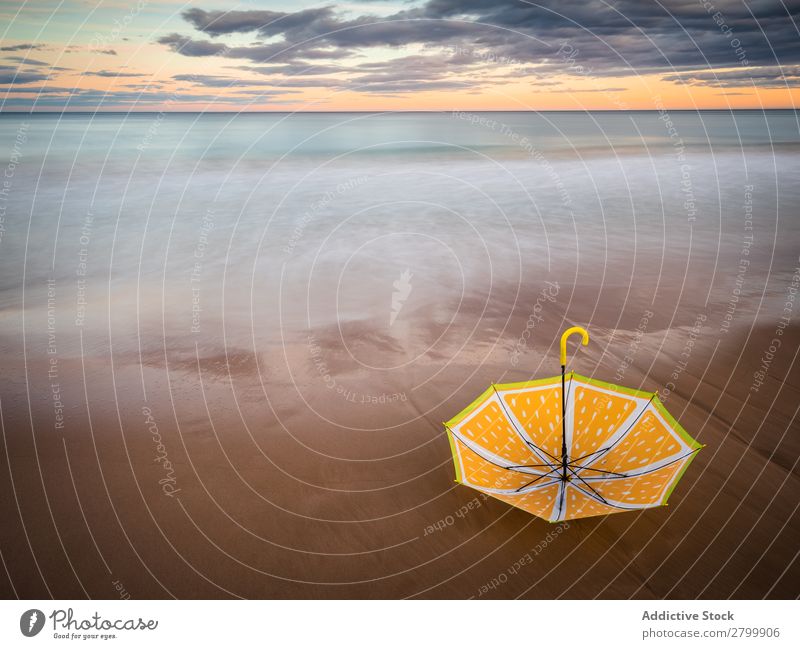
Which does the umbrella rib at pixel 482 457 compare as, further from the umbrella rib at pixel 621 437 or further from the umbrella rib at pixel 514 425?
the umbrella rib at pixel 621 437

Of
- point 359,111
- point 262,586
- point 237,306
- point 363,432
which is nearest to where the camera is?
point 262,586

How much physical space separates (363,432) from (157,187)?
78.1 ft

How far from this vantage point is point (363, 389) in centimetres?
849

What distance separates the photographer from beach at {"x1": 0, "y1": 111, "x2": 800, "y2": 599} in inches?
221

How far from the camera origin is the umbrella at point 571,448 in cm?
548

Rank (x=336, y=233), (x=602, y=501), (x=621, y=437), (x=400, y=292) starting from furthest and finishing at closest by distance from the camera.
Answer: (x=336, y=233), (x=400, y=292), (x=621, y=437), (x=602, y=501)

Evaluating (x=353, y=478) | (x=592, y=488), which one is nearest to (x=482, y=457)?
(x=592, y=488)

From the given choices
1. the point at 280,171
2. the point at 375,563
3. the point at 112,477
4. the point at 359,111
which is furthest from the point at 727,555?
the point at 359,111

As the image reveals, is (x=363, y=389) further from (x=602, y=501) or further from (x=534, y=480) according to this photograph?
(x=602, y=501)

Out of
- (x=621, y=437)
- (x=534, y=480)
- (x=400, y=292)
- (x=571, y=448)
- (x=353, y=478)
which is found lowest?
(x=353, y=478)

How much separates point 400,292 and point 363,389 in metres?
3.91

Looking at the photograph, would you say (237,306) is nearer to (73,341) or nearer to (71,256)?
(73,341)

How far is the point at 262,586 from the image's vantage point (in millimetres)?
5422
